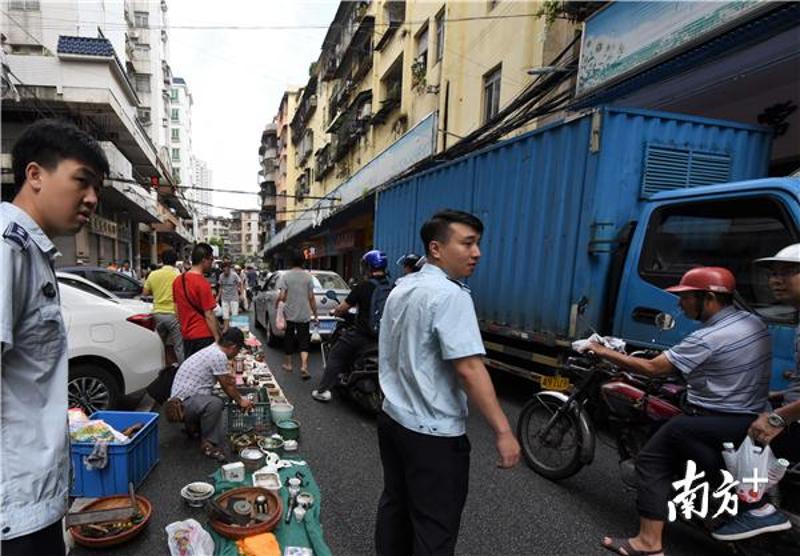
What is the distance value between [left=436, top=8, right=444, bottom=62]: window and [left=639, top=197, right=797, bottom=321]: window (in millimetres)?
11170

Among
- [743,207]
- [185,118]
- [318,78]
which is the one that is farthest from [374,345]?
[185,118]

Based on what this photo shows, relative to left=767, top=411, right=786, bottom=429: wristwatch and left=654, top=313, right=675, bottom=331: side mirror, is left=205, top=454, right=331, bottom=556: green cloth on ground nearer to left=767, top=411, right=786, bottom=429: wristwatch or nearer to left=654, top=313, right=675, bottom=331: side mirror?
left=767, top=411, right=786, bottom=429: wristwatch

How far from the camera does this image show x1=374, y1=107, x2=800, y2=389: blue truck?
3.26m

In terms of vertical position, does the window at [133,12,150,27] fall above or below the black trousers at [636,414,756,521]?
above

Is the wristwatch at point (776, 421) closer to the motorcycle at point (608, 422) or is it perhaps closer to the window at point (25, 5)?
the motorcycle at point (608, 422)

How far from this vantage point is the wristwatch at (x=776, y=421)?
2145mm

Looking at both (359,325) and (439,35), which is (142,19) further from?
(359,325)

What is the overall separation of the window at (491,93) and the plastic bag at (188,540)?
412 inches

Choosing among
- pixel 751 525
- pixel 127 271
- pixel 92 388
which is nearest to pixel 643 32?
pixel 751 525

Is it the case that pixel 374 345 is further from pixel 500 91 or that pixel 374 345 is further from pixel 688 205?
pixel 500 91

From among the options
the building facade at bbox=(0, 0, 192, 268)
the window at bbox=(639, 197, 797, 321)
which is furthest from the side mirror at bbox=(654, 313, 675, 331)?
the building facade at bbox=(0, 0, 192, 268)

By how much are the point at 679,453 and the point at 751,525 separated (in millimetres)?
430

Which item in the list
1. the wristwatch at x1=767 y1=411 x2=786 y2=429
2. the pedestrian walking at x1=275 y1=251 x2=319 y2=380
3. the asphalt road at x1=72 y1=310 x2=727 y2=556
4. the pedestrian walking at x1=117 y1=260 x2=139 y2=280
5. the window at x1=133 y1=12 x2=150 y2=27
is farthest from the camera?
the window at x1=133 y1=12 x2=150 y2=27

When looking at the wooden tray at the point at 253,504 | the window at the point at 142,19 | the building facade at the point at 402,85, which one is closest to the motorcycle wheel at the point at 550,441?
the wooden tray at the point at 253,504
